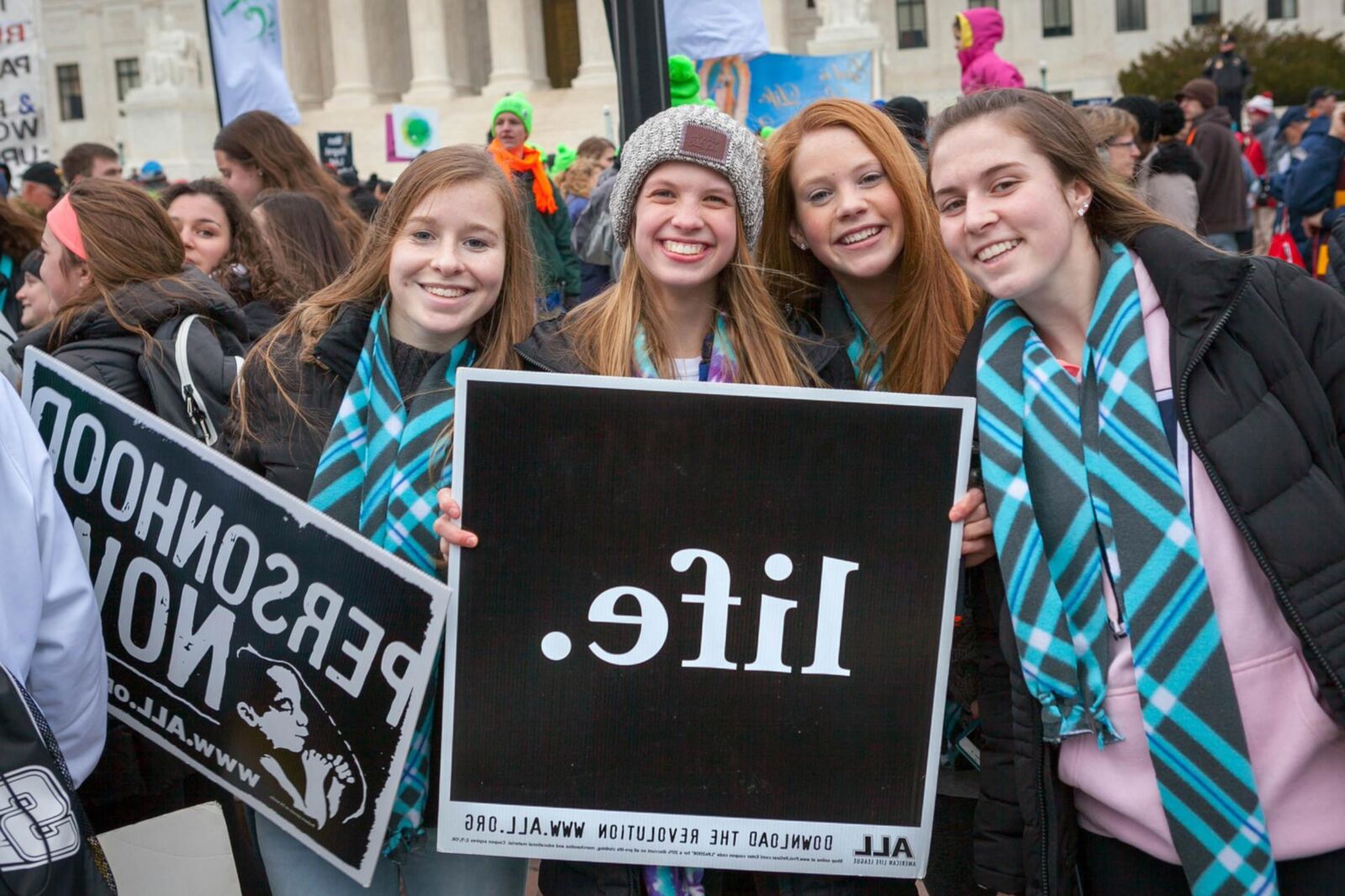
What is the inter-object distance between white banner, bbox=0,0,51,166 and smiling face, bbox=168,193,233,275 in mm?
3954

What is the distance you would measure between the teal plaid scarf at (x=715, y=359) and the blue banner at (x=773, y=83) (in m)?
7.61

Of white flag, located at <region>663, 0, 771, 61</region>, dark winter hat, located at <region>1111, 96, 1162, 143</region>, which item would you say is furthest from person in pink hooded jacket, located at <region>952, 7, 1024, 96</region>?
dark winter hat, located at <region>1111, 96, 1162, 143</region>

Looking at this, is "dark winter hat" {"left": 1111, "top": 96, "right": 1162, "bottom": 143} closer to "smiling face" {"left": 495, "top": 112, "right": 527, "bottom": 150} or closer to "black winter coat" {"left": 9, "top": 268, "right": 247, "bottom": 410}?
"smiling face" {"left": 495, "top": 112, "right": 527, "bottom": 150}

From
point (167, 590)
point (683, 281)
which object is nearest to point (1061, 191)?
point (683, 281)

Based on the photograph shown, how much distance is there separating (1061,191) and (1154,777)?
3.58ft

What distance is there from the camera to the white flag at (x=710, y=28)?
651 centimetres

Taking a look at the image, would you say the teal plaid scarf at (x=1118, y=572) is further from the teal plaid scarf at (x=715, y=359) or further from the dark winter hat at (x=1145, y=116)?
the dark winter hat at (x=1145, y=116)

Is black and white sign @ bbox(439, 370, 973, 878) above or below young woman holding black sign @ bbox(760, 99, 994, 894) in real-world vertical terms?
below

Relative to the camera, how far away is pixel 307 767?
280cm

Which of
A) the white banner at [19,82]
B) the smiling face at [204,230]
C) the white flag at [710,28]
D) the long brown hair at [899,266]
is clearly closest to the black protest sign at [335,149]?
the white banner at [19,82]

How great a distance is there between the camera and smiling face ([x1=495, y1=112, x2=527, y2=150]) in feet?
30.9

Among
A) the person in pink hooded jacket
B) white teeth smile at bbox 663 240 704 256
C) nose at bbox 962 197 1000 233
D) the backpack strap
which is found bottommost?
the backpack strap

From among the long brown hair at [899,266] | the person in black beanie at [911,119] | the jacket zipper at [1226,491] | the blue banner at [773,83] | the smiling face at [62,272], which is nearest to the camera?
the jacket zipper at [1226,491]


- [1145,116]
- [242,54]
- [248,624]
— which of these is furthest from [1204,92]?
[248,624]
